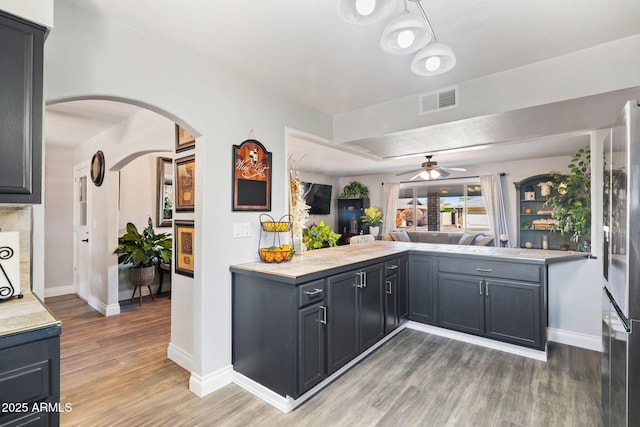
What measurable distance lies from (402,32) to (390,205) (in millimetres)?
7263

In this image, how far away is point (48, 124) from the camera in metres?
3.77

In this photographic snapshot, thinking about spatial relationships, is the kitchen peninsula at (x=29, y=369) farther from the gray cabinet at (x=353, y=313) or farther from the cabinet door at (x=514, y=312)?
the cabinet door at (x=514, y=312)

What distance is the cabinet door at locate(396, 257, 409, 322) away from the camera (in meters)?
3.34

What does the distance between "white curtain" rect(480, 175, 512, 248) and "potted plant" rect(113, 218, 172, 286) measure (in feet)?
21.2

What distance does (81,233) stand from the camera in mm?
4828

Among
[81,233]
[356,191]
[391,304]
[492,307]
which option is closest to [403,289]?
[391,304]

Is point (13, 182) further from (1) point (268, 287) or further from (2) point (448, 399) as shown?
(2) point (448, 399)

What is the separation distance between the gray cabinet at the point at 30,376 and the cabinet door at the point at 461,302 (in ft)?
10.4

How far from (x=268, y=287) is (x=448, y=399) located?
1521 mm

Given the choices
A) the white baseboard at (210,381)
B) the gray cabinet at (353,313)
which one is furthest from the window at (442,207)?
the white baseboard at (210,381)

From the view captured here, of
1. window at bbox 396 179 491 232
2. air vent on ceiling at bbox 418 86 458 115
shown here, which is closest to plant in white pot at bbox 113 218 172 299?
air vent on ceiling at bbox 418 86 458 115

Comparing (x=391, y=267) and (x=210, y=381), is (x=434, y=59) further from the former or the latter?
(x=210, y=381)

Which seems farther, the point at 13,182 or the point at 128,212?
the point at 128,212

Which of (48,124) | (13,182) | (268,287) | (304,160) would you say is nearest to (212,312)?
(268,287)
